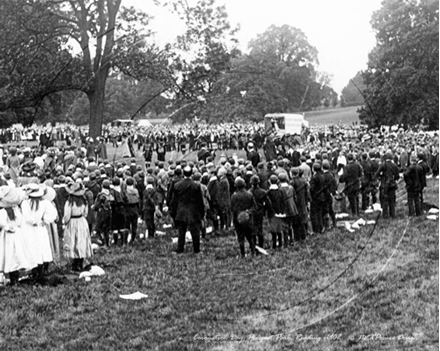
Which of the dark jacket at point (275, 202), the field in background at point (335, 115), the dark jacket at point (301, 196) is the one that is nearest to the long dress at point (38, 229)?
the dark jacket at point (275, 202)

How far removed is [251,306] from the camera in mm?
9094

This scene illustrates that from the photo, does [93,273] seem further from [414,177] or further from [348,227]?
[414,177]

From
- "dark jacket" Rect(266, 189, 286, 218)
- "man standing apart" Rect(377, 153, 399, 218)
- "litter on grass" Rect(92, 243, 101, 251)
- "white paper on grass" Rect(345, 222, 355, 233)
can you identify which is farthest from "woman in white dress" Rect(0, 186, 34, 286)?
"man standing apart" Rect(377, 153, 399, 218)

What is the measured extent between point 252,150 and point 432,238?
955cm

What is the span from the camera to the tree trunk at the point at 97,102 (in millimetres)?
20234

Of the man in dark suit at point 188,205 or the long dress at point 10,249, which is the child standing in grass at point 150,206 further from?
the long dress at point 10,249

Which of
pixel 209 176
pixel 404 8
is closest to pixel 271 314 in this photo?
pixel 404 8

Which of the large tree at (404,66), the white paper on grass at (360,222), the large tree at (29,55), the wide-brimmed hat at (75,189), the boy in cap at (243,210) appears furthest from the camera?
the large tree at (29,55)

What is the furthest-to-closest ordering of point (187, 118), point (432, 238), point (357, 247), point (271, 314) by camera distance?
point (432, 238), point (187, 118), point (357, 247), point (271, 314)

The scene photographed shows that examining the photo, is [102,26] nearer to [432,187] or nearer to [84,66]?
[84,66]

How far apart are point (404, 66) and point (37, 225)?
296 inches

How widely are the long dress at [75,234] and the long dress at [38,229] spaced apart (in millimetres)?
517

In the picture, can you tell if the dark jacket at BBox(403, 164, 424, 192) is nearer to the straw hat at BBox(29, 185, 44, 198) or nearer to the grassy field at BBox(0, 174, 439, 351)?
the grassy field at BBox(0, 174, 439, 351)

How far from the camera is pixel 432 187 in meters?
21.3
